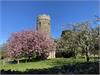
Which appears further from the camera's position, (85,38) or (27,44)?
(27,44)

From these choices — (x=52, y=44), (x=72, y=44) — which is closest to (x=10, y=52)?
(x=52, y=44)

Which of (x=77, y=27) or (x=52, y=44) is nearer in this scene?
(x=77, y=27)

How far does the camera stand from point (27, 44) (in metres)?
38.9

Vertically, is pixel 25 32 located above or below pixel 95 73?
above

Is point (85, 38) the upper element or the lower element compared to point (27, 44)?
upper

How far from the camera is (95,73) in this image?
24.8 feet

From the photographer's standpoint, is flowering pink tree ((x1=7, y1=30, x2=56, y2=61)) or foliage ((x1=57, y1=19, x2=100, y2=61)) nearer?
foliage ((x1=57, y1=19, x2=100, y2=61))

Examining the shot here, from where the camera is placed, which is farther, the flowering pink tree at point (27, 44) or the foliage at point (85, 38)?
the flowering pink tree at point (27, 44)

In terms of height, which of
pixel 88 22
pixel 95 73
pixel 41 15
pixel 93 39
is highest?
pixel 41 15

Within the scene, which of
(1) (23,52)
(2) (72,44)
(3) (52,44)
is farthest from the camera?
(3) (52,44)

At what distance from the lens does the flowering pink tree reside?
126ft

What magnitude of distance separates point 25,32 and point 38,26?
14.3m

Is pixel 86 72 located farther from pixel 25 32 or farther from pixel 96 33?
pixel 25 32

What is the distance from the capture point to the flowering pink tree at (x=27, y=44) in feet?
126
